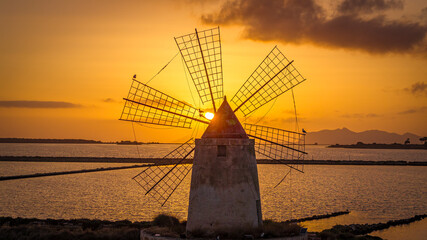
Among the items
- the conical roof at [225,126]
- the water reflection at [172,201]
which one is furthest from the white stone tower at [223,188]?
the water reflection at [172,201]

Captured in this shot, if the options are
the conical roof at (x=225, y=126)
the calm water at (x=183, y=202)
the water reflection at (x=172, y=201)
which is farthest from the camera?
the water reflection at (x=172, y=201)

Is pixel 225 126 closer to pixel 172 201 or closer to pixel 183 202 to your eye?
pixel 183 202

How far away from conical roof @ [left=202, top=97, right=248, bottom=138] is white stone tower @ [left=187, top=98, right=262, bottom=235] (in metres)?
0.12

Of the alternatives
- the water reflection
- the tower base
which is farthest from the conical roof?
the water reflection

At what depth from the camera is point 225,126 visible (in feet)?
47.1

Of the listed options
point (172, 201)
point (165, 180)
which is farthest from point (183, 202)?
point (165, 180)

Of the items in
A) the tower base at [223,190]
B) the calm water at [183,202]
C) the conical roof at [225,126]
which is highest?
the conical roof at [225,126]

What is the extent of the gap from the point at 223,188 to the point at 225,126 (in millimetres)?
1954

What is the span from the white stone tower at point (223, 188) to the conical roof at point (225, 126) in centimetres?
12

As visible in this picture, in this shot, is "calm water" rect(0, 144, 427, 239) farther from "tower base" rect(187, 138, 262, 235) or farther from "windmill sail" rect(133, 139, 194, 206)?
"tower base" rect(187, 138, 262, 235)

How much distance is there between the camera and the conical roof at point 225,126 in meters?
14.2

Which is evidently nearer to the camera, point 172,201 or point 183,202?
point 183,202

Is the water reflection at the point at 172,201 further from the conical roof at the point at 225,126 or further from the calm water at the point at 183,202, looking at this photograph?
the conical roof at the point at 225,126

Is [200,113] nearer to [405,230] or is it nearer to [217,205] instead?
[217,205]
